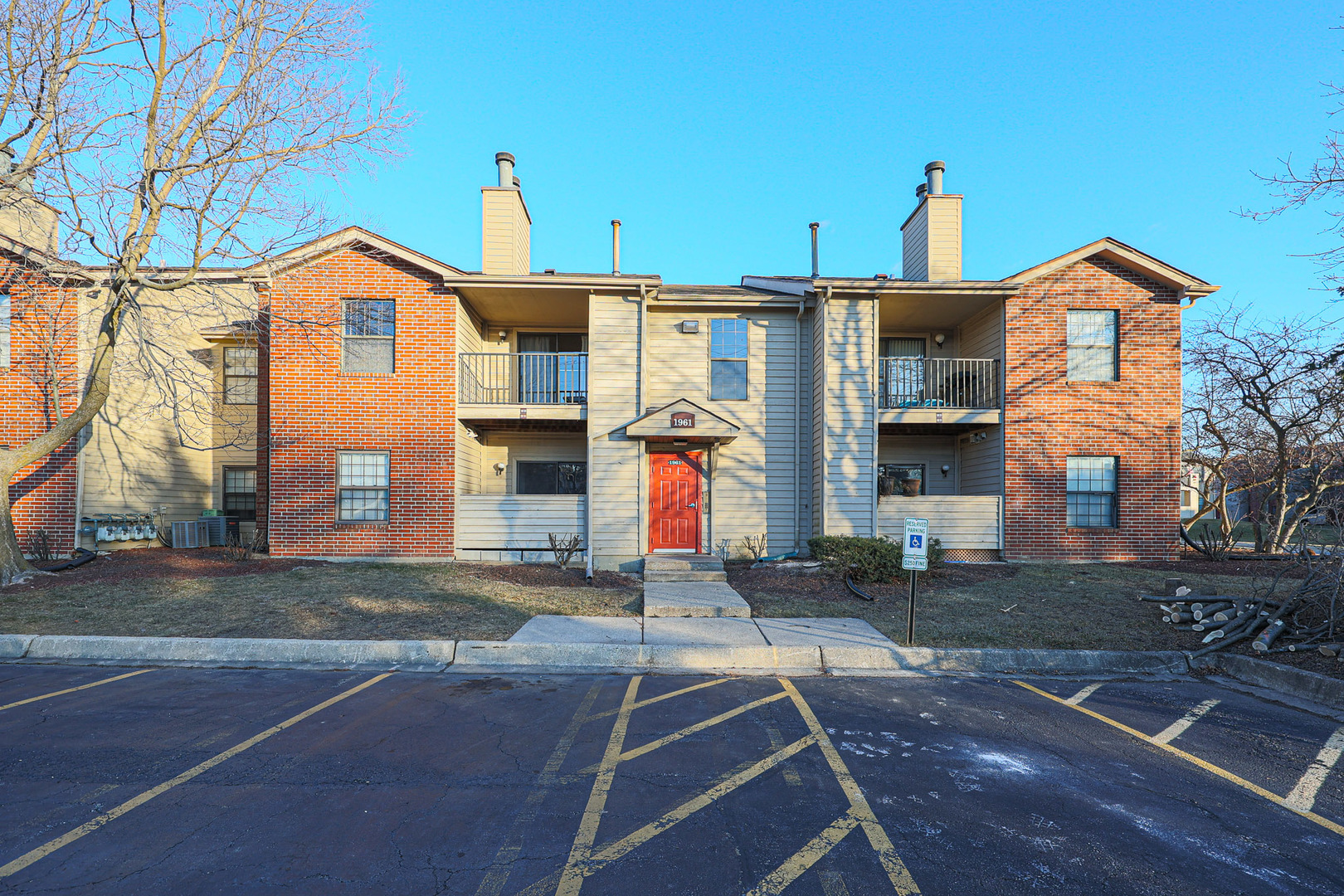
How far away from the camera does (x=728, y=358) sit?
13812 millimetres

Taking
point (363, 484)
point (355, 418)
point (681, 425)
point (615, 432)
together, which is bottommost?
point (363, 484)

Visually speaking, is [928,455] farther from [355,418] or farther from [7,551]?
[7,551]

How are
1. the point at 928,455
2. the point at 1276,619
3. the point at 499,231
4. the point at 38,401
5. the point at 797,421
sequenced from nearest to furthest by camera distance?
the point at 1276,619
the point at 38,401
the point at 499,231
the point at 797,421
the point at 928,455

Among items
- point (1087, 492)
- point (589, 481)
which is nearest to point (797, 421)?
point (589, 481)

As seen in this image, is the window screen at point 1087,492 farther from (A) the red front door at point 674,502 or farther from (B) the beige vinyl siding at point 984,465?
(A) the red front door at point 674,502

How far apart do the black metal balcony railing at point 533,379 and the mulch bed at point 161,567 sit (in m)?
4.92

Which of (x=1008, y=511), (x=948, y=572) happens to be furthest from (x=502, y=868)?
(x=1008, y=511)

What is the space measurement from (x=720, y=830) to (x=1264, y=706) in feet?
17.8

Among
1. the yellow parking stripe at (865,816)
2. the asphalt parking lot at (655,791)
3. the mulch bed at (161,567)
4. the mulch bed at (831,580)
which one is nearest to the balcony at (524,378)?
the mulch bed at (161,567)

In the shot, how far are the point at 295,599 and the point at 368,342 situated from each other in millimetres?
6025

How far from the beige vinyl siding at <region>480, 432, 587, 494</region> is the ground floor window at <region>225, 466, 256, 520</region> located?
21.9 ft

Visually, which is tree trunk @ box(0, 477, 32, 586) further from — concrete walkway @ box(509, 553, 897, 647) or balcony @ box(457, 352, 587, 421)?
concrete walkway @ box(509, 553, 897, 647)

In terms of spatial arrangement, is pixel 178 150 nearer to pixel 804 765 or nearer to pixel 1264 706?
pixel 804 765

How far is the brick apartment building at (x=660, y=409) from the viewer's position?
12648mm
